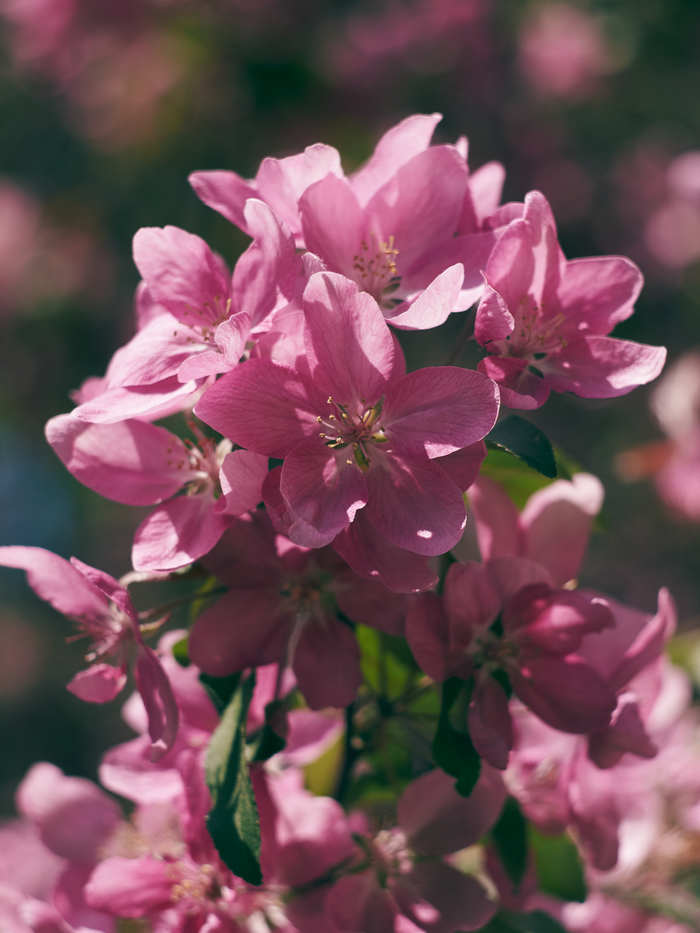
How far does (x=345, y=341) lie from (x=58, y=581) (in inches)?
13.0

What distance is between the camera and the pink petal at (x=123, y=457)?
0.85 metres

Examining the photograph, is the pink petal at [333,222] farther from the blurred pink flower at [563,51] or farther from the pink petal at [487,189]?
the blurred pink flower at [563,51]

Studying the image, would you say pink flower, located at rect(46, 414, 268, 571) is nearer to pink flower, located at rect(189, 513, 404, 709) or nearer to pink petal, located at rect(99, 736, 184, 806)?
pink flower, located at rect(189, 513, 404, 709)

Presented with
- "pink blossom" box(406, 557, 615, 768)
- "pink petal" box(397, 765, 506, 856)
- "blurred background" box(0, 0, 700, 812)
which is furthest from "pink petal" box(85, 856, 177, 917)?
"blurred background" box(0, 0, 700, 812)

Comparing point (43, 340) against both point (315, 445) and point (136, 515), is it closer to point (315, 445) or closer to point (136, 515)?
point (136, 515)

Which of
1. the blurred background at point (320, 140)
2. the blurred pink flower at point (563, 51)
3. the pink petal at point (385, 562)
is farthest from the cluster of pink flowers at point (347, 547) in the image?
the blurred pink flower at point (563, 51)

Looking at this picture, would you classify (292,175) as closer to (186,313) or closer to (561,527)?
(186,313)

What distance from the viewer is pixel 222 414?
2.43 feet

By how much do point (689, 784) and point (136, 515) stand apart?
2529 millimetres

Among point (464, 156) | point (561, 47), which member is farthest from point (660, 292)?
point (464, 156)

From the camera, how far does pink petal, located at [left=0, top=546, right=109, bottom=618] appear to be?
32.2 inches

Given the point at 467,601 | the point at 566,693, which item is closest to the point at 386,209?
the point at 467,601

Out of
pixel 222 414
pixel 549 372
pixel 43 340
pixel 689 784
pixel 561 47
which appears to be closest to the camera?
pixel 222 414

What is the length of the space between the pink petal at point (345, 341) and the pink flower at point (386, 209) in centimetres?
9
